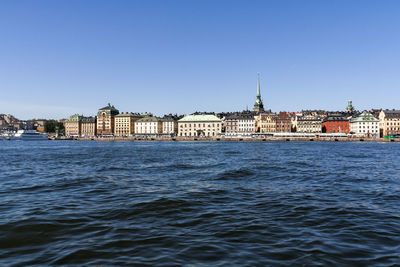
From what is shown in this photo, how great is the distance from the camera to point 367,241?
7.61 m

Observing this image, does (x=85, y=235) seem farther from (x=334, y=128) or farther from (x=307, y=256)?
(x=334, y=128)

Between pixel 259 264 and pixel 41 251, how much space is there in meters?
4.80

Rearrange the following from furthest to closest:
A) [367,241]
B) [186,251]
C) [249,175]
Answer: [249,175] → [367,241] → [186,251]

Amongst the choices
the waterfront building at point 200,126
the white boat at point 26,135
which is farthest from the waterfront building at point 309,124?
the white boat at point 26,135

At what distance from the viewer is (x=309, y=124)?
145 meters

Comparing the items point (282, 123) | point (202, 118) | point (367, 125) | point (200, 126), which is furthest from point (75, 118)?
point (367, 125)

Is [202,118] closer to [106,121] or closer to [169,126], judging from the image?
[169,126]

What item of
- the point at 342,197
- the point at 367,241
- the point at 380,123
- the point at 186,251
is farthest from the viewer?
the point at 380,123

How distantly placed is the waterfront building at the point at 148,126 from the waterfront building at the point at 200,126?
12365 mm

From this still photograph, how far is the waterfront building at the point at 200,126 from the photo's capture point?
155m

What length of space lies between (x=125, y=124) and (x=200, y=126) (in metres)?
45.2

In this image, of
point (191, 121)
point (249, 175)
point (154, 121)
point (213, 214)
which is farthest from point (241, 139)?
point (213, 214)

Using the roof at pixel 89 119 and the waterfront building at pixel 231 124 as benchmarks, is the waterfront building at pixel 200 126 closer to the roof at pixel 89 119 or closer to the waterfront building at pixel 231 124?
the waterfront building at pixel 231 124

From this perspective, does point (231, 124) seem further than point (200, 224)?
Yes
